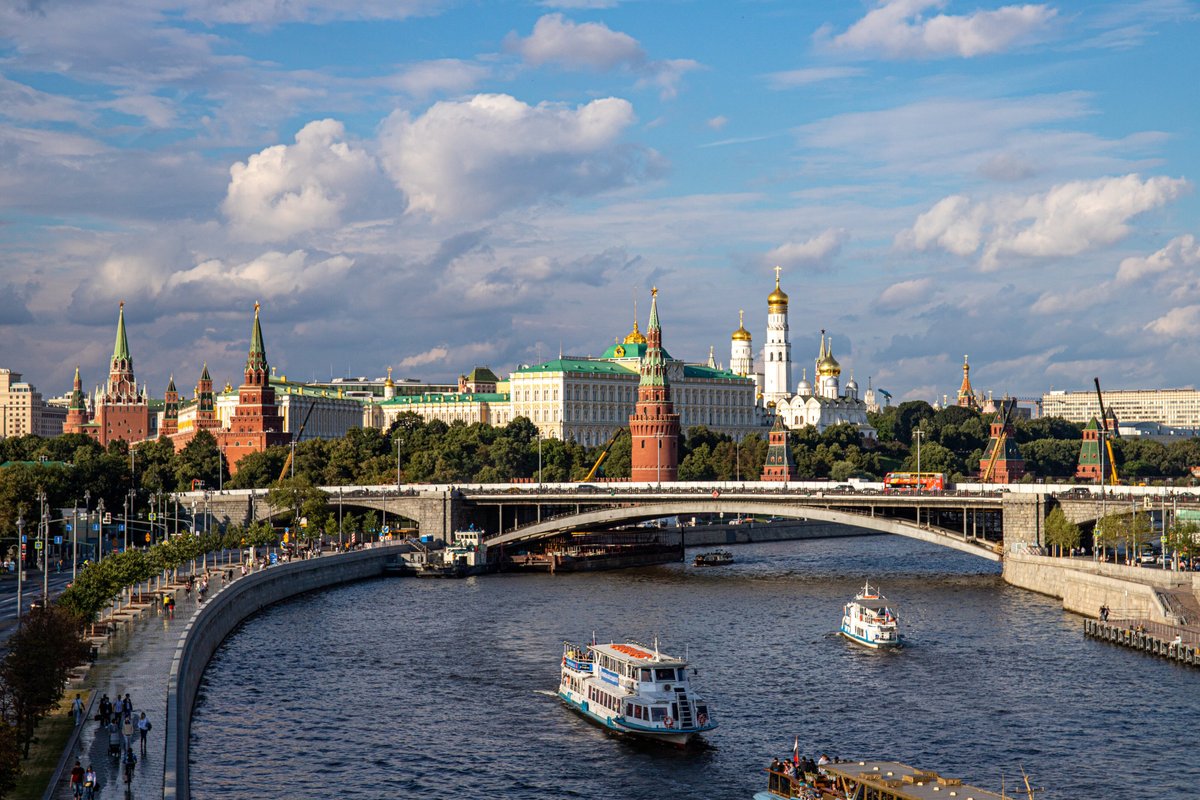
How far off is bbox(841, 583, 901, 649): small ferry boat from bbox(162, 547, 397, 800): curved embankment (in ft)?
96.2

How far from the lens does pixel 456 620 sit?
87.6 meters

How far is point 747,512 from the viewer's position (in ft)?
386

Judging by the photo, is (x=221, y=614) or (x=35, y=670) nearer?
(x=35, y=670)

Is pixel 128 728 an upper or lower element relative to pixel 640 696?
upper

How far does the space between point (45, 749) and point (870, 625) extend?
4100cm

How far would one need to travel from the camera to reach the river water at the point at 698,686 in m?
50.6

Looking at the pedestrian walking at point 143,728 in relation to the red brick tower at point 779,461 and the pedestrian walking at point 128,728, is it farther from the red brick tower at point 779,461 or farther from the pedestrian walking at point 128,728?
the red brick tower at point 779,461

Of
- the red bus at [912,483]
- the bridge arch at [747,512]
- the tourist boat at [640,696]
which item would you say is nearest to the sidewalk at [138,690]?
the tourist boat at [640,696]

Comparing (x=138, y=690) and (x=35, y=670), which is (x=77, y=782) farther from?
(x=138, y=690)

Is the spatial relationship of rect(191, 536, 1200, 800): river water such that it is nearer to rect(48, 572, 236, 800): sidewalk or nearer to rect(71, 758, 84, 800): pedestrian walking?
rect(48, 572, 236, 800): sidewalk

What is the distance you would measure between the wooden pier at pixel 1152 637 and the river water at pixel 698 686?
874 mm

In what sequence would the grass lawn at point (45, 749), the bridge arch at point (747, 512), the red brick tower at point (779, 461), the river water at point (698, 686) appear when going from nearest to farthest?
1. the grass lawn at point (45, 749)
2. the river water at point (698, 686)
3. the bridge arch at point (747, 512)
4. the red brick tower at point (779, 461)

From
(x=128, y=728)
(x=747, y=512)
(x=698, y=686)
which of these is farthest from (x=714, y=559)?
(x=128, y=728)

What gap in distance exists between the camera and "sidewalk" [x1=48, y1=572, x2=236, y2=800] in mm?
41278
